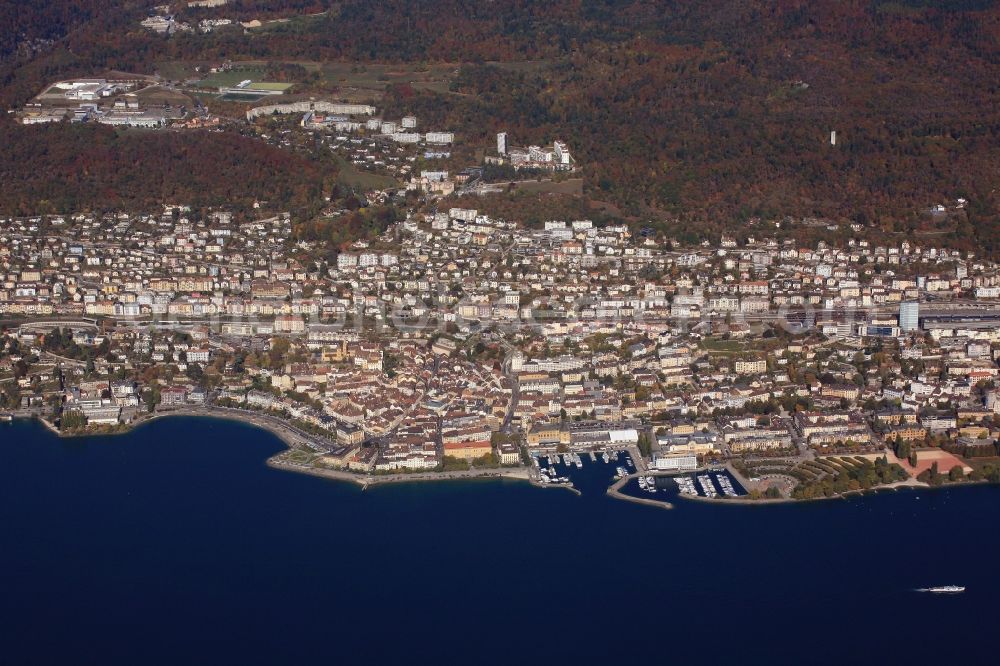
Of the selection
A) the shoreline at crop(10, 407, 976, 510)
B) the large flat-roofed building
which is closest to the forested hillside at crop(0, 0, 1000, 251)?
the large flat-roofed building

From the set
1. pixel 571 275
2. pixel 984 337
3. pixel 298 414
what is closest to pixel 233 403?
pixel 298 414

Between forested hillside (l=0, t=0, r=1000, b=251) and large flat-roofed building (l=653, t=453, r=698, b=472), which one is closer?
large flat-roofed building (l=653, t=453, r=698, b=472)

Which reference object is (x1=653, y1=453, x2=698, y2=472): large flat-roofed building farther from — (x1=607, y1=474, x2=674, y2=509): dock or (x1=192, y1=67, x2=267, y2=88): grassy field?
(x1=192, y1=67, x2=267, y2=88): grassy field

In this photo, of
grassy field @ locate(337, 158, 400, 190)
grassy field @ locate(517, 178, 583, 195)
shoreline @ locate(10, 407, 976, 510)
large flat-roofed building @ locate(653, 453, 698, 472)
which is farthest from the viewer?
grassy field @ locate(337, 158, 400, 190)

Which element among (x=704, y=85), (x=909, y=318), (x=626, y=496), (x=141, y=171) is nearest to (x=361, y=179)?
(x=141, y=171)

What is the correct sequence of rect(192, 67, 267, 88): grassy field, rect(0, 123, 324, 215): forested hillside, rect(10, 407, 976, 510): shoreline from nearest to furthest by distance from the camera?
rect(10, 407, 976, 510): shoreline
rect(0, 123, 324, 215): forested hillside
rect(192, 67, 267, 88): grassy field

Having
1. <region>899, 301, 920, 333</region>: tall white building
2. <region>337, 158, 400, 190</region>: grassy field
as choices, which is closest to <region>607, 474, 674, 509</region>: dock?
<region>899, 301, 920, 333</region>: tall white building

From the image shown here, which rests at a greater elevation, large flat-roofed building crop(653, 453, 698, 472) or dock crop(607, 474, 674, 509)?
large flat-roofed building crop(653, 453, 698, 472)

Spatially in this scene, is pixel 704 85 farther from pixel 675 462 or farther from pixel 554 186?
pixel 675 462

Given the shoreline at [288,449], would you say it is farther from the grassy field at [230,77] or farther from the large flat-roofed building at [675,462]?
the grassy field at [230,77]

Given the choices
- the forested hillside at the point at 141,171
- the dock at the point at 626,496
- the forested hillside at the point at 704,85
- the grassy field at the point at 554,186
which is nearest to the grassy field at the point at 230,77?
the forested hillside at the point at 704,85

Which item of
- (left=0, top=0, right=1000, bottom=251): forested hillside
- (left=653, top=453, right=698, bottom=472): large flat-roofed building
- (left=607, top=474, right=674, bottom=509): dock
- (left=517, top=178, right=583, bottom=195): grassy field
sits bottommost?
(left=607, top=474, right=674, bottom=509): dock
